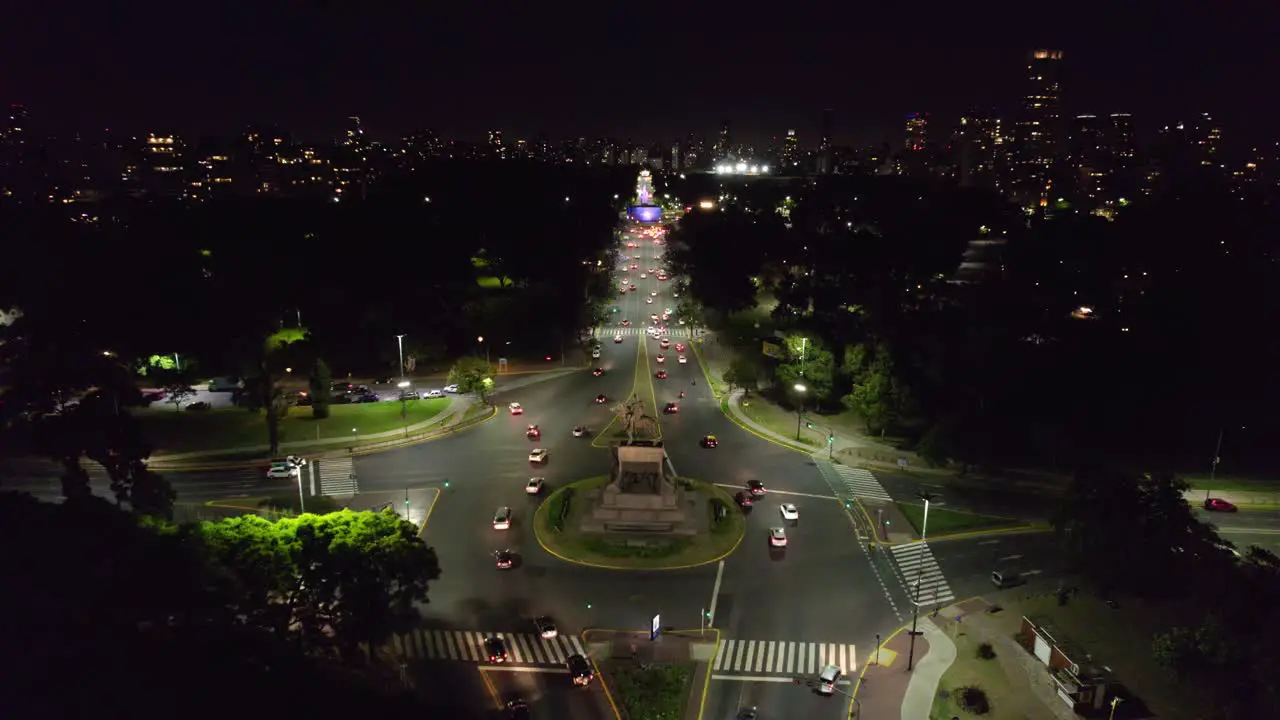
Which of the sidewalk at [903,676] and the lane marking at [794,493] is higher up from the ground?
the lane marking at [794,493]

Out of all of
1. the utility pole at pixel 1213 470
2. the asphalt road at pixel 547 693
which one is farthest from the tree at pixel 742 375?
the asphalt road at pixel 547 693

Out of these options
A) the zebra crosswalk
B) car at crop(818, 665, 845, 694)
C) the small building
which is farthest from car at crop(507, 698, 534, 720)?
the zebra crosswalk

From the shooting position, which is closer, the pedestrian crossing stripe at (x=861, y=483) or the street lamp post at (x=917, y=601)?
the street lamp post at (x=917, y=601)

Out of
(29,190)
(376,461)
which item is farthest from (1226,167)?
(29,190)

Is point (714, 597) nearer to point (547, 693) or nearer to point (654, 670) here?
point (654, 670)

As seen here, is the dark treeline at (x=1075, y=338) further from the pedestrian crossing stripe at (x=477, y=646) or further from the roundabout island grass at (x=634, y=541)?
the pedestrian crossing stripe at (x=477, y=646)

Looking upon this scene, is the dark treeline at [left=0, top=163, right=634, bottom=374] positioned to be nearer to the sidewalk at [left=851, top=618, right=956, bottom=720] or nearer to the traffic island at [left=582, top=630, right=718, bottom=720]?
the traffic island at [left=582, top=630, right=718, bottom=720]
